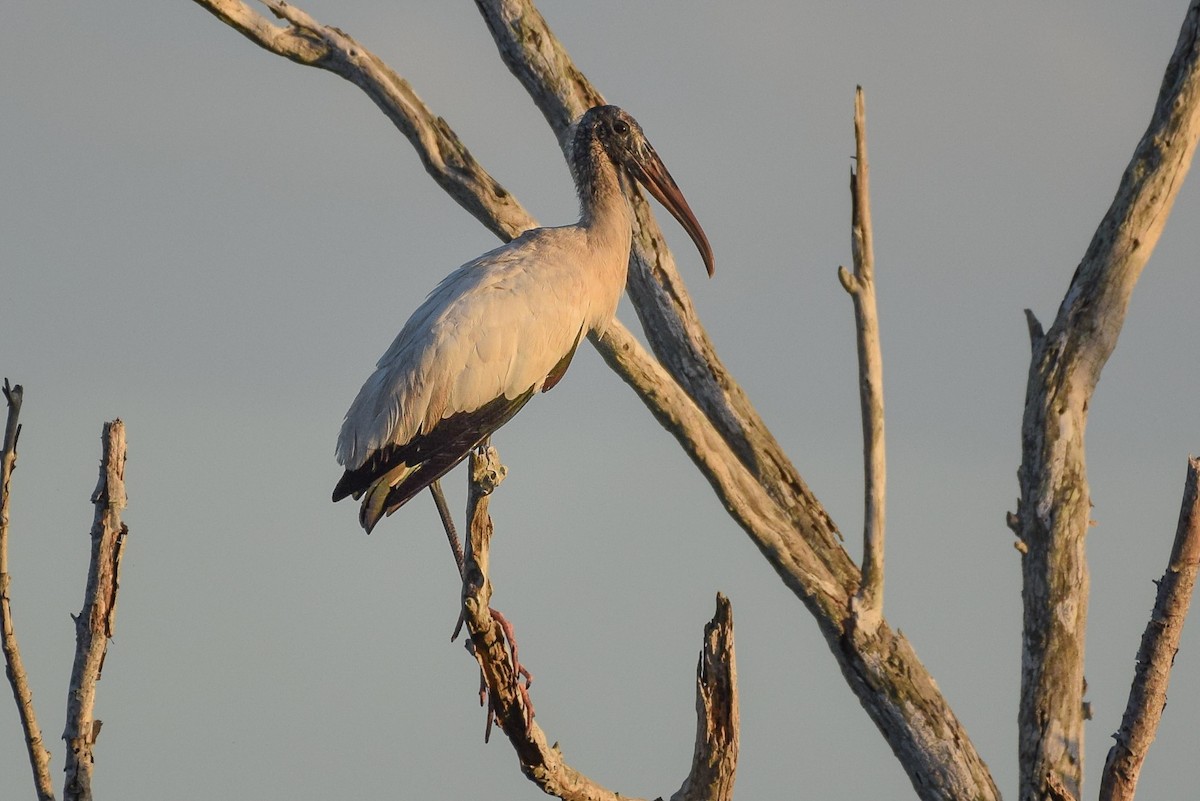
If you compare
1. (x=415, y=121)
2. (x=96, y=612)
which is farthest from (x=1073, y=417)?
(x=96, y=612)

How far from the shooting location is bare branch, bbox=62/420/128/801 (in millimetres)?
6246

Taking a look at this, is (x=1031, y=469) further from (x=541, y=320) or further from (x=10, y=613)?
(x=10, y=613)

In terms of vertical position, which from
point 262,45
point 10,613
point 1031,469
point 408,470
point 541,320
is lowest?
point 10,613

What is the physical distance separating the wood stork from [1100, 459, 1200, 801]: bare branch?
10.3 feet

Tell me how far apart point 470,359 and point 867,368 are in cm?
318

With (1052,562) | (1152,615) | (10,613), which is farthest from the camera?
(1052,562)

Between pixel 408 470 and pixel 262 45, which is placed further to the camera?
pixel 262 45

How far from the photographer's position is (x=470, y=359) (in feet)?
A: 25.3

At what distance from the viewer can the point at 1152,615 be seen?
19.1 ft

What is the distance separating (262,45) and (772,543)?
4.45 meters

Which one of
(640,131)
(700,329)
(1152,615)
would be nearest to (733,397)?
(700,329)

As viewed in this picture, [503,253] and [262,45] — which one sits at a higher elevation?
[262,45]

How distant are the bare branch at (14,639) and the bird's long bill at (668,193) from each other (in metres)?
3.74

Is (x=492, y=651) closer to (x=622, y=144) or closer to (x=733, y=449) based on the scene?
(x=622, y=144)
